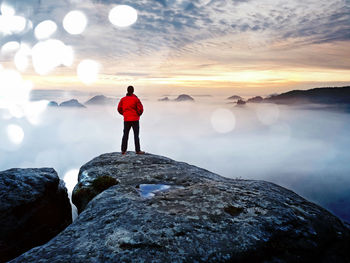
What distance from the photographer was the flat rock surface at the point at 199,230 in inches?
223

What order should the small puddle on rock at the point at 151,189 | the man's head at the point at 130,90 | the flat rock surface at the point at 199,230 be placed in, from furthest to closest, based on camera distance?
the man's head at the point at 130,90
the small puddle on rock at the point at 151,189
the flat rock surface at the point at 199,230

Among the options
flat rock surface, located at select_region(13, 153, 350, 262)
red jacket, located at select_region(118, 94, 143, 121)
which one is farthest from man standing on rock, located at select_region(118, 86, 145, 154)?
flat rock surface, located at select_region(13, 153, 350, 262)

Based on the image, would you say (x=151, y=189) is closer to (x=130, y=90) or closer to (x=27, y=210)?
(x=27, y=210)

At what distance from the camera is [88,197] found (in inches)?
466

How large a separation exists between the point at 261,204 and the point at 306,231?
1.47 meters

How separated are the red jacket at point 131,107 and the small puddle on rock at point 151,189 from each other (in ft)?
22.9

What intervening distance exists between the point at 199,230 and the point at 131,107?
37.7 ft

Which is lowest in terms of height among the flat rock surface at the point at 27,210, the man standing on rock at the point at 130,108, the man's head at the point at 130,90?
the flat rock surface at the point at 27,210

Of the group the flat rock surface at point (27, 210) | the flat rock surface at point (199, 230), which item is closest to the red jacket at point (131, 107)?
the flat rock surface at point (27, 210)

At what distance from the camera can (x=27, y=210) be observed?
39.0 feet

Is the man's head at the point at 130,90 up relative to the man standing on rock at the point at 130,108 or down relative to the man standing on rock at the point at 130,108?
up

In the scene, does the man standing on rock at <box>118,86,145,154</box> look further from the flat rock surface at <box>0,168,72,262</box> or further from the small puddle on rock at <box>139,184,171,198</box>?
the small puddle on rock at <box>139,184,171,198</box>

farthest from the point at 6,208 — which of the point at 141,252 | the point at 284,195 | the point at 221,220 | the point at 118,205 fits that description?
the point at 284,195

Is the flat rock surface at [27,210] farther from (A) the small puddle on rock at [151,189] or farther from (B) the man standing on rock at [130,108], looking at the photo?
(A) the small puddle on rock at [151,189]
